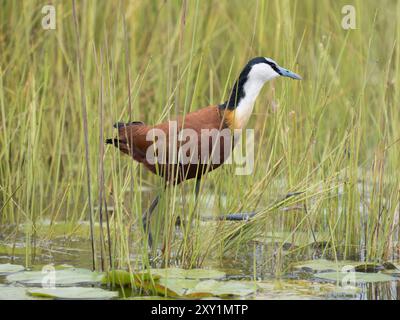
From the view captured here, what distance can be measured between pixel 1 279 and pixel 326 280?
1526 millimetres

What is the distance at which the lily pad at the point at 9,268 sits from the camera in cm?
394

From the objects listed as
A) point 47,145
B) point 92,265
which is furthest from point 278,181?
point 47,145

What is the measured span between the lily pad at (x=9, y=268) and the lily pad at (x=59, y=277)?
0.47 ft

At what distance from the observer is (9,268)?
A: 398 centimetres

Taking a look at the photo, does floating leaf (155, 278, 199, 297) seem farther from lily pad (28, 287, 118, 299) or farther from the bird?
the bird

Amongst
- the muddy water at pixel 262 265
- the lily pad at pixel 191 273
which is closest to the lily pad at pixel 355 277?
the muddy water at pixel 262 265

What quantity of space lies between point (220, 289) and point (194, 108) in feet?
7.81

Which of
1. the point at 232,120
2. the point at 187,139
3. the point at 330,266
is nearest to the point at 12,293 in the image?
the point at 187,139

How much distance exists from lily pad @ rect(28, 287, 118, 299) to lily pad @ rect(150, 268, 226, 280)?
0.38 meters

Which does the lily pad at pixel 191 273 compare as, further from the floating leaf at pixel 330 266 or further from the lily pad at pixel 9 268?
the lily pad at pixel 9 268

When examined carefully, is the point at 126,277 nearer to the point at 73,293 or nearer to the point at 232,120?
the point at 73,293

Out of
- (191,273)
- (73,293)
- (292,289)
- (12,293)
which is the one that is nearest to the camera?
(73,293)

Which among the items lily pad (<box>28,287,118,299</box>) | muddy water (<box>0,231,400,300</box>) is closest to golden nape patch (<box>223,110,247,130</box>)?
A: muddy water (<box>0,231,400,300</box>)

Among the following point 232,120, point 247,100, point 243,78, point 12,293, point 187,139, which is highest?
point 243,78
